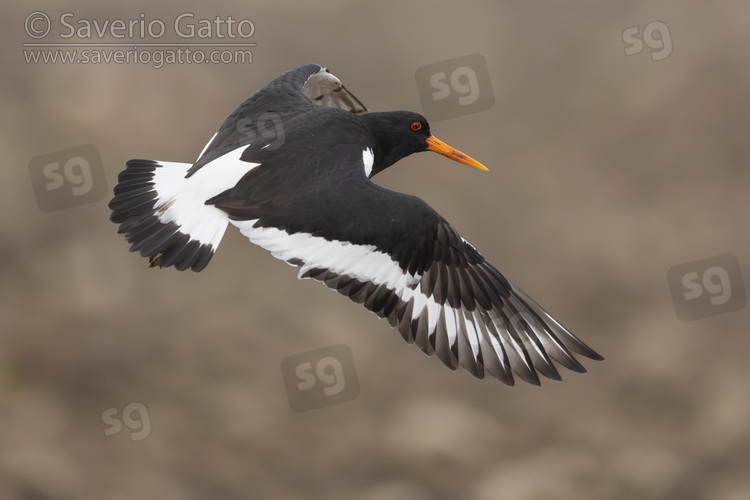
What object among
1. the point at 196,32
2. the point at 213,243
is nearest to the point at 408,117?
the point at 213,243

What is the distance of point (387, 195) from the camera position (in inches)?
136

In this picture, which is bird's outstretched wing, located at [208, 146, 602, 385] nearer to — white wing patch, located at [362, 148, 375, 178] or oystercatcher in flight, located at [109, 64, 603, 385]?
oystercatcher in flight, located at [109, 64, 603, 385]

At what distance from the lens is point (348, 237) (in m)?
3.49

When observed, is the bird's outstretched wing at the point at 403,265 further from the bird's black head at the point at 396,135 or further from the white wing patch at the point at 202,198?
the bird's black head at the point at 396,135

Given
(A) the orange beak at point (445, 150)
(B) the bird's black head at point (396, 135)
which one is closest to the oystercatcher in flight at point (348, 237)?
(B) the bird's black head at point (396, 135)

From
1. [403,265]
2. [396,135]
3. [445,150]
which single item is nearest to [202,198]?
[403,265]

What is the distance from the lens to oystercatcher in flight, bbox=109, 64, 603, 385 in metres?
3.49

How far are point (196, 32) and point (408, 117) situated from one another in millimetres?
3374

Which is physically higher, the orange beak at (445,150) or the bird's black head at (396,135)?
the bird's black head at (396,135)

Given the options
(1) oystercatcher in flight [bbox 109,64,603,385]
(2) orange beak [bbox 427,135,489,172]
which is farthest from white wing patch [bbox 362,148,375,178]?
(2) orange beak [bbox 427,135,489,172]

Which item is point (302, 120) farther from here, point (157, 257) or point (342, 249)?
point (157, 257)

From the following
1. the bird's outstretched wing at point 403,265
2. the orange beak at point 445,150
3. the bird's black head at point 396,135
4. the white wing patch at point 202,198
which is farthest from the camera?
the orange beak at point 445,150

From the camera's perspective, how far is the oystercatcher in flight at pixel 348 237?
3488mm

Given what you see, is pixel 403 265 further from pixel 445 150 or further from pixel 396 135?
pixel 445 150
